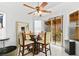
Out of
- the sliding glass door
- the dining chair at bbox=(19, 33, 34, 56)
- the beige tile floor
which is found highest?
the sliding glass door

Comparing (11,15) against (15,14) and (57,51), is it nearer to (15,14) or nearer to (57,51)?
(15,14)

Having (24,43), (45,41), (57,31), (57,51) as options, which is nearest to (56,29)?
(57,31)

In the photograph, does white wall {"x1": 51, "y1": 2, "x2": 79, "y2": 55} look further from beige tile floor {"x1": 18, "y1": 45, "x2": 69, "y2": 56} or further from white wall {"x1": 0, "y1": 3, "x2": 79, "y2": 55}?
beige tile floor {"x1": 18, "y1": 45, "x2": 69, "y2": 56}

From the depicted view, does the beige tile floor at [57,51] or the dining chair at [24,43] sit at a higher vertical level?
the dining chair at [24,43]

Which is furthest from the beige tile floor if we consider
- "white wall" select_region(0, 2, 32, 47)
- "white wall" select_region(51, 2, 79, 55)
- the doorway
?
"white wall" select_region(0, 2, 32, 47)

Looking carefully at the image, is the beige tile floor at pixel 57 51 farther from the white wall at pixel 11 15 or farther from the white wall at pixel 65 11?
the white wall at pixel 11 15

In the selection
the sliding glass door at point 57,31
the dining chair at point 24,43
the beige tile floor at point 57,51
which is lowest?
the beige tile floor at point 57,51

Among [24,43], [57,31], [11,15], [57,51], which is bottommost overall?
[57,51]

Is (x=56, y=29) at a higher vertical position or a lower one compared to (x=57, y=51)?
higher

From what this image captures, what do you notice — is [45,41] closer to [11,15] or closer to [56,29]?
[56,29]

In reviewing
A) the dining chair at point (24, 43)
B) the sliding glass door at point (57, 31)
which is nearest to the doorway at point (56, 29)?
the sliding glass door at point (57, 31)

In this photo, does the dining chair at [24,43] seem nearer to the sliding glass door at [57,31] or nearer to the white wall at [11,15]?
the white wall at [11,15]

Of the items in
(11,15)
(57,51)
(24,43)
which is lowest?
(57,51)

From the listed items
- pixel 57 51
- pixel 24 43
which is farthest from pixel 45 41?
pixel 24 43
